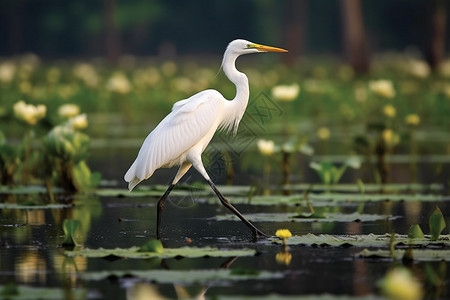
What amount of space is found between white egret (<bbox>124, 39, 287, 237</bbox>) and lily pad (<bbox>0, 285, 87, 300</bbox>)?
2.30m

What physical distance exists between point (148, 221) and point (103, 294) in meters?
3.16

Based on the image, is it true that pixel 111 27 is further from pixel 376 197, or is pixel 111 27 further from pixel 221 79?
pixel 376 197

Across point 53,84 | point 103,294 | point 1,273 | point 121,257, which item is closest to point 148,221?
point 121,257

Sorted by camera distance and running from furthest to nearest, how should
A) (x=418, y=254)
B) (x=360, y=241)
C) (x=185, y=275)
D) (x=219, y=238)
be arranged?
(x=219, y=238) → (x=360, y=241) → (x=418, y=254) → (x=185, y=275)

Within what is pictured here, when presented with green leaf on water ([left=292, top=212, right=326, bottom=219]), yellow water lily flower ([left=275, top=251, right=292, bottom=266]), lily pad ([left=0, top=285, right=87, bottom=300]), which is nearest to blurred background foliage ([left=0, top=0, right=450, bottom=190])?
green leaf on water ([left=292, top=212, right=326, bottom=219])

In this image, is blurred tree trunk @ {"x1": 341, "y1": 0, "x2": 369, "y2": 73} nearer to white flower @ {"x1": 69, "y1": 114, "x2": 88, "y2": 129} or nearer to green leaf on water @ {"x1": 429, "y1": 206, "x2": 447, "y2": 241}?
white flower @ {"x1": 69, "y1": 114, "x2": 88, "y2": 129}

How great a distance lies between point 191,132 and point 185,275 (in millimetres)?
2319

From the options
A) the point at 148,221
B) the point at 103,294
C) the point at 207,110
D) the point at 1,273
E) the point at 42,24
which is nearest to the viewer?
the point at 103,294

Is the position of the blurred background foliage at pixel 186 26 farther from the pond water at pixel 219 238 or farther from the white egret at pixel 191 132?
the white egret at pixel 191 132

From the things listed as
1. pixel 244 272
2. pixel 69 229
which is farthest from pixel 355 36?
pixel 244 272

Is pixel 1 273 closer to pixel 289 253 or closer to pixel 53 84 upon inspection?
pixel 289 253

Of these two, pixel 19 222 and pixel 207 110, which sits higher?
pixel 207 110

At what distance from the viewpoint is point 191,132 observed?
26.5 feet

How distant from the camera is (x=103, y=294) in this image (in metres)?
5.59
